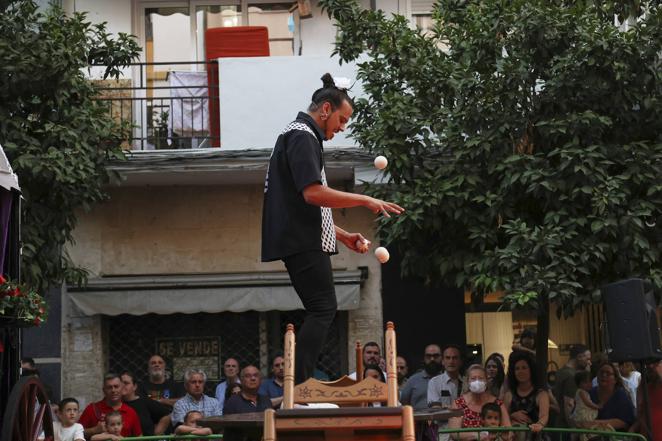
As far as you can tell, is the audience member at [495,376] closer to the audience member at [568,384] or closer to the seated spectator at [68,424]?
the audience member at [568,384]

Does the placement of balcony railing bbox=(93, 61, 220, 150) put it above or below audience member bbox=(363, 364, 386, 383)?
above

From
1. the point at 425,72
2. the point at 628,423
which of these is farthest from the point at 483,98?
the point at 628,423

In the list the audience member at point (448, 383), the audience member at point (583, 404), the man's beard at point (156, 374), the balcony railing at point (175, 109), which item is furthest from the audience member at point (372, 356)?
the balcony railing at point (175, 109)

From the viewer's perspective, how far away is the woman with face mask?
11.5m

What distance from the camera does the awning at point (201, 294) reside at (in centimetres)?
1656

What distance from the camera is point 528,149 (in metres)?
13.7

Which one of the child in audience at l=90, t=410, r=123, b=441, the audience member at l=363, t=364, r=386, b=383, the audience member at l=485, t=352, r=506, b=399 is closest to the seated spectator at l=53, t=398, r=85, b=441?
the child in audience at l=90, t=410, r=123, b=441

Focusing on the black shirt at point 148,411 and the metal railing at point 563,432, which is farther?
the black shirt at point 148,411

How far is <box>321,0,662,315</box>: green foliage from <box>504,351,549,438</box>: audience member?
596 millimetres

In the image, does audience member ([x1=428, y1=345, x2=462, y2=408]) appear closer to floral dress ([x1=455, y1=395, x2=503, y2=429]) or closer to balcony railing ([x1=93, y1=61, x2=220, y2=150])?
floral dress ([x1=455, y1=395, x2=503, y2=429])

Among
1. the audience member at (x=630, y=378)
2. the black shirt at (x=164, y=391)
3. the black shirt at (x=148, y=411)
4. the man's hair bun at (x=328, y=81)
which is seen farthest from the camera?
the black shirt at (x=164, y=391)

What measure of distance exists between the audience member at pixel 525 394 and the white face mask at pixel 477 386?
0.53 meters

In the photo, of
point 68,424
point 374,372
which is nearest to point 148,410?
point 68,424

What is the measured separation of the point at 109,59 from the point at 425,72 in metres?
3.55
